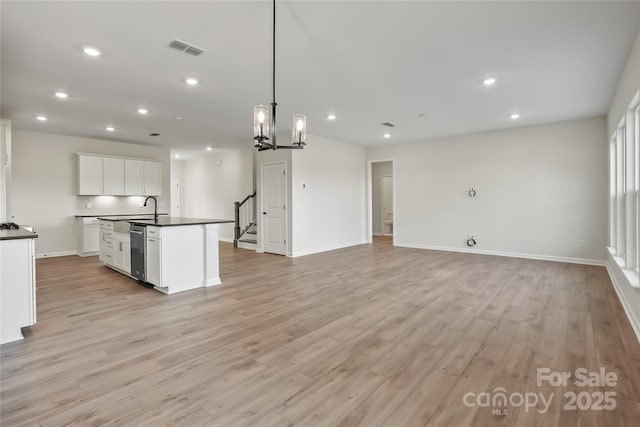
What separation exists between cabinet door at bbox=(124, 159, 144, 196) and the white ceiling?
205 cm

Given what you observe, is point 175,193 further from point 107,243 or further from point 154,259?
point 154,259

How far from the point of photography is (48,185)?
6852mm

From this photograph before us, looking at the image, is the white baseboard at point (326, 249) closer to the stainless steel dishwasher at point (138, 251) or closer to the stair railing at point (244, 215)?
the stair railing at point (244, 215)

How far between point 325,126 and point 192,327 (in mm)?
4694

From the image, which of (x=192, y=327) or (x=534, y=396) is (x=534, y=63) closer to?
(x=534, y=396)

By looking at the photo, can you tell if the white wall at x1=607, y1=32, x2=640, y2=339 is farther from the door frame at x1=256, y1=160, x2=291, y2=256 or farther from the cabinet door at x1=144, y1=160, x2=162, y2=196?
the cabinet door at x1=144, y1=160, x2=162, y2=196

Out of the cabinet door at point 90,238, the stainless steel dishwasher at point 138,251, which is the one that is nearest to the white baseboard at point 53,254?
the cabinet door at point 90,238

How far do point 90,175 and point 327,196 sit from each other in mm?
5376

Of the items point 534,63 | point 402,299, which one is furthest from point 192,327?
point 534,63

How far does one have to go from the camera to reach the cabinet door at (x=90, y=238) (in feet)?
22.8

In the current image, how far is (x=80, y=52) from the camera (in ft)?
10.5

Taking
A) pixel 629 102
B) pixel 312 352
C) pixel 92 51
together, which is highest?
pixel 92 51

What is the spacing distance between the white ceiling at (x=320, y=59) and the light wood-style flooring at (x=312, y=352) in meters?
2.71

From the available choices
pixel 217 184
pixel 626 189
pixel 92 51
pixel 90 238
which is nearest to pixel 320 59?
pixel 92 51
